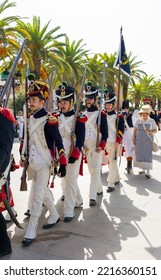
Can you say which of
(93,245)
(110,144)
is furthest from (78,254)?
(110,144)

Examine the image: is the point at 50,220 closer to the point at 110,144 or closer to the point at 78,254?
the point at 78,254

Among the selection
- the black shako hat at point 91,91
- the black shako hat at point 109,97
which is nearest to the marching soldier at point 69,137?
the black shako hat at point 91,91

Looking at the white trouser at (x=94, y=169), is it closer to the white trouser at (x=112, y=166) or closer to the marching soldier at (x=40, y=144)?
the white trouser at (x=112, y=166)

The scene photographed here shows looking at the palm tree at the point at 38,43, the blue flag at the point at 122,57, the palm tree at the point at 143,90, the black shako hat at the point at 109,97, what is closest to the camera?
the black shako hat at the point at 109,97

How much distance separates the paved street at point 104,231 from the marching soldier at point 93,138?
478 millimetres

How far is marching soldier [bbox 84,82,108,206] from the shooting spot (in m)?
6.01

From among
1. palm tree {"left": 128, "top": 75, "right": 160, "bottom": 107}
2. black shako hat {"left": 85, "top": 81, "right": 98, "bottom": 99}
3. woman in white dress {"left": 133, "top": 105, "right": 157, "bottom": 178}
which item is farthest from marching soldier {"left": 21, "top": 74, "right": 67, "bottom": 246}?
palm tree {"left": 128, "top": 75, "right": 160, "bottom": 107}

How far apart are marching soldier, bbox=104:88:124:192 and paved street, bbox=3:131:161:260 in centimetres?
31

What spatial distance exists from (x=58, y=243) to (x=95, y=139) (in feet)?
7.77

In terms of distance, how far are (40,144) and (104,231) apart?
1.45 meters

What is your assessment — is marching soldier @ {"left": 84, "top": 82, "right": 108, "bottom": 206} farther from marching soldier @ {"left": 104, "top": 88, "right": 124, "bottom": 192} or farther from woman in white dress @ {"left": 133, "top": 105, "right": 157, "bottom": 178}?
woman in white dress @ {"left": 133, "top": 105, "right": 157, "bottom": 178}

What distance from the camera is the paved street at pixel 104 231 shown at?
13.1 ft

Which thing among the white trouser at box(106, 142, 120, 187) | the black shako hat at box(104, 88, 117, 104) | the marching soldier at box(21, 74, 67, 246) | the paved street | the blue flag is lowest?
the paved street

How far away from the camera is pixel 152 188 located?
7.06 m
